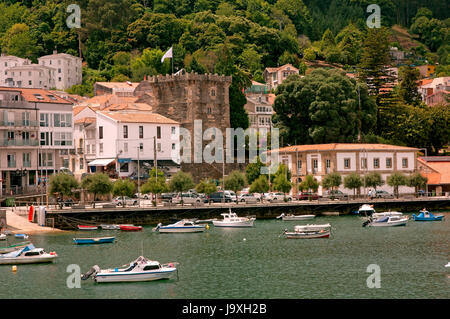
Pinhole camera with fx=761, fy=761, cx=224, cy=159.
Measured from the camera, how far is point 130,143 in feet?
315

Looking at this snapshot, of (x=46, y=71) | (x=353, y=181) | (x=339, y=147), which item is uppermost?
(x=46, y=71)

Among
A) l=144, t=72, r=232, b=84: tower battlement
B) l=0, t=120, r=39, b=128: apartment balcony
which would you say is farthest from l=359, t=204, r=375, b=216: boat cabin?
l=0, t=120, r=39, b=128: apartment balcony

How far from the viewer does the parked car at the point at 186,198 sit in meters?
84.9

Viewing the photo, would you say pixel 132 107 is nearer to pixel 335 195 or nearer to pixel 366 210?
pixel 335 195

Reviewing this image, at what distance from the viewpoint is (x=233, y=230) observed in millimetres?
73312

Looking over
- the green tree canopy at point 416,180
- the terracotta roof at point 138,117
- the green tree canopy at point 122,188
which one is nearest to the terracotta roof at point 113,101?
the terracotta roof at point 138,117

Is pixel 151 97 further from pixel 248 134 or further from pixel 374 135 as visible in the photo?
pixel 374 135

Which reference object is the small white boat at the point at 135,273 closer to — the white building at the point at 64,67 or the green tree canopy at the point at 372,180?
the green tree canopy at the point at 372,180

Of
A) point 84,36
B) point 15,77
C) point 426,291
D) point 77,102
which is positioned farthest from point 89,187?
point 84,36

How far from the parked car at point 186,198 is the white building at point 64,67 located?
9374cm

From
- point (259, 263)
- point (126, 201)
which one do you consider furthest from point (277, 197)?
point (259, 263)

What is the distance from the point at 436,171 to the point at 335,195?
62.1 feet

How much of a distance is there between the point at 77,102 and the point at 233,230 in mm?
70781

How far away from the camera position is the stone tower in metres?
106
